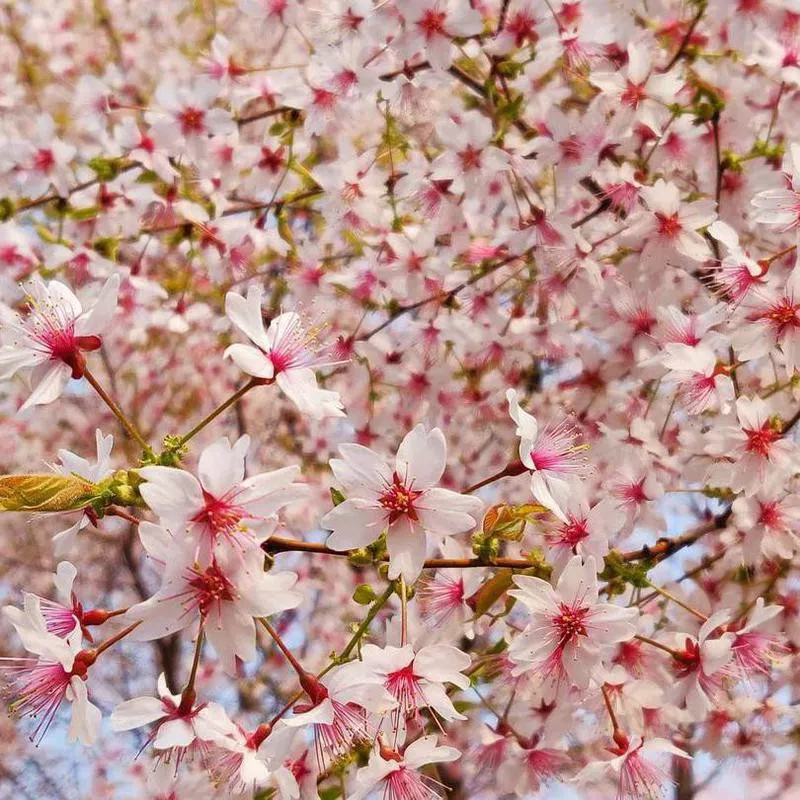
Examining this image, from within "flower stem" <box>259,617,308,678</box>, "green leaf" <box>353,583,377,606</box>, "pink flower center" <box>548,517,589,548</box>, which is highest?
"flower stem" <box>259,617,308,678</box>

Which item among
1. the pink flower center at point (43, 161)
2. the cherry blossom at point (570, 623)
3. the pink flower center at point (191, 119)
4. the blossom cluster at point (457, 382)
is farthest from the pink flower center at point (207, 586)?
the pink flower center at point (43, 161)

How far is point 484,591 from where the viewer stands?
154cm

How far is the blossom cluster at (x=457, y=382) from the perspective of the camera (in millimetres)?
1379

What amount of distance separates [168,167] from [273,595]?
1.99 metres

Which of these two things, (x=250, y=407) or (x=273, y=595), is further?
(x=250, y=407)

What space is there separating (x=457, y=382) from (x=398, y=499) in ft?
5.84

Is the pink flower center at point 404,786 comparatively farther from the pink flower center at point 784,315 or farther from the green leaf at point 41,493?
the pink flower center at point 784,315

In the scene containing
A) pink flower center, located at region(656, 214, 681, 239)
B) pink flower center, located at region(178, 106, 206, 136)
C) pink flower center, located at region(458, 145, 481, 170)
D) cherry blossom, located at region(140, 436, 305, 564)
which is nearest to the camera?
cherry blossom, located at region(140, 436, 305, 564)

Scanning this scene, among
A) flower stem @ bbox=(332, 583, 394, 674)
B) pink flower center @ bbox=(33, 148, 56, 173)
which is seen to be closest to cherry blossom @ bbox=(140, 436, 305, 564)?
flower stem @ bbox=(332, 583, 394, 674)

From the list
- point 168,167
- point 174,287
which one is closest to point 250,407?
point 174,287

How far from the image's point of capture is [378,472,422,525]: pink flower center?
1442 millimetres

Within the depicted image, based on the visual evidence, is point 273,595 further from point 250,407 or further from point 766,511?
point 250,407

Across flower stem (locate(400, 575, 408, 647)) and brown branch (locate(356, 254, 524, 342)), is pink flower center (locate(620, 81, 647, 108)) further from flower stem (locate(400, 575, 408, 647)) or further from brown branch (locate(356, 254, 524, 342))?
flower stem (locate(400, 575, 408, 647))

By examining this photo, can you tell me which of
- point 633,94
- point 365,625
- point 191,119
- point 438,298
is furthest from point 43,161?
point 365,625
